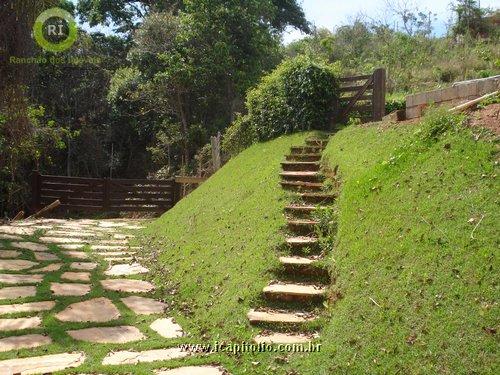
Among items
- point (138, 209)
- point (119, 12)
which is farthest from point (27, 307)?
point (119, 12)

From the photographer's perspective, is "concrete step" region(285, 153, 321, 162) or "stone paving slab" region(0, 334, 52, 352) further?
"concrete step" region(285, 153, 321, 162)

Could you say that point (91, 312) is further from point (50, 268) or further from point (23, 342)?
point (50, 268)

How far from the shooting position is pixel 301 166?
748 centimetres

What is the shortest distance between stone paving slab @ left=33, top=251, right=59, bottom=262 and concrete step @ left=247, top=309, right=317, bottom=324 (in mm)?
3918

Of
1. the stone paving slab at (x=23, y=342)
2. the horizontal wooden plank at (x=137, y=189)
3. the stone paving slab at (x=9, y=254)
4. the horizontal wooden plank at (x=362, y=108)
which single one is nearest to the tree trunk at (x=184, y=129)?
the horizontal wooden plank at (x=137, y=189)

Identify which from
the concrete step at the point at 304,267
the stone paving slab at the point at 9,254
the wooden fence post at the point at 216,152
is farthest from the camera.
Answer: the wooden fence post at the point at 216,152

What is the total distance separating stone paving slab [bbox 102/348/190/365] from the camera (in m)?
3.25

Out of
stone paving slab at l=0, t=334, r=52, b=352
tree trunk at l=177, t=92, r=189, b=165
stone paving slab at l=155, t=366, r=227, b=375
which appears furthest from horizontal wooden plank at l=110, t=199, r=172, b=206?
stone paving slab at l=155, t=366, r=227, b=375

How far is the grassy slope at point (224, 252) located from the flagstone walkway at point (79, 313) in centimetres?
25

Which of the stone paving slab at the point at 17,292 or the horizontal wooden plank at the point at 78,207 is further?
the horizontal wooden plank at the point at 78,207

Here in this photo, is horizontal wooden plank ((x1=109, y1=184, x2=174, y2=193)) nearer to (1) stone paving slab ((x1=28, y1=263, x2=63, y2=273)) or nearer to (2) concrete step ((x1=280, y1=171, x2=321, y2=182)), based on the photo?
(2) concrete step ((x1=280, y1=171, x2=321, y2=182))

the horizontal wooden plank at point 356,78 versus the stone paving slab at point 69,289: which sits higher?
the horizontal wooden plank at point 356,78

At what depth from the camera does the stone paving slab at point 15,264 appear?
18.8 ft

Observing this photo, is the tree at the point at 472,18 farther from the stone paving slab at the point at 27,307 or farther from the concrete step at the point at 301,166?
the stone paving slab at the point at 27,307
